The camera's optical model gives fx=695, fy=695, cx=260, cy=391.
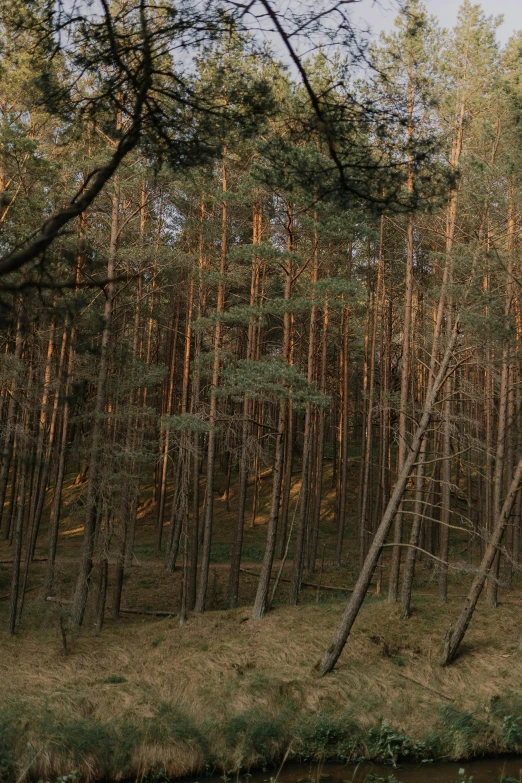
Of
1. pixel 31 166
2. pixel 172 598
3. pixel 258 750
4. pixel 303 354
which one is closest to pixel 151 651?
pixel 258 750

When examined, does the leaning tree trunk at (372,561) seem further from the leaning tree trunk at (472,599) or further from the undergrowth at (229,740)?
the leaning tree trunk at (472,599)

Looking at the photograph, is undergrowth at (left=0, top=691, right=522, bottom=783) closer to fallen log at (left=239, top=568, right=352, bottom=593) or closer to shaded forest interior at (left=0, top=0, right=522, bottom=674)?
shaded forest interior at (left=0, top=0, right=522, bottom=674)

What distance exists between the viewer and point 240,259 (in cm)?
1884

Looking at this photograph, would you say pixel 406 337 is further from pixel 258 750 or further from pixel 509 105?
pixel 258 750

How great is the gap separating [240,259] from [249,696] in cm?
1120

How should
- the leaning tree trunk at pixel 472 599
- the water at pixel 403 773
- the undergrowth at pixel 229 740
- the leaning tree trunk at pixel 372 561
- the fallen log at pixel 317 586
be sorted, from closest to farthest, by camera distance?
1. the undergrowth at pixel 229 740
2. the water at pixel 403 773
3. the leaning tree trunk at pixel 372 561
4. the leaning tree trunk at pixel 472 599
5. the fallen log at pixel 317 586

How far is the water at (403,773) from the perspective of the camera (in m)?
9.84

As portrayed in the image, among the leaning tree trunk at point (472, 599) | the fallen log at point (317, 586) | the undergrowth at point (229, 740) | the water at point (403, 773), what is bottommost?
the water at point (403, 773)

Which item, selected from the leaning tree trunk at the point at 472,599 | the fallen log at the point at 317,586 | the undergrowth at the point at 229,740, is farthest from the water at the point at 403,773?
the fallen log at the point at 317,586

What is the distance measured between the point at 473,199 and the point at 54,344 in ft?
39.1

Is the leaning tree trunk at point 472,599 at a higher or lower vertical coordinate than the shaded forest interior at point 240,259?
lower

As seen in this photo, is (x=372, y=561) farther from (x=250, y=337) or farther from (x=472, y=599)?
(x=250, y=337)

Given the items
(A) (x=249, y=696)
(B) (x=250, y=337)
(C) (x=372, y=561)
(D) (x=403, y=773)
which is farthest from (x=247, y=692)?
(B) (x=250, y=337)

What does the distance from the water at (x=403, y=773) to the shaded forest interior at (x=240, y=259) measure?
266 cm
